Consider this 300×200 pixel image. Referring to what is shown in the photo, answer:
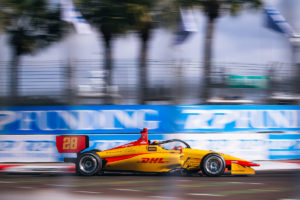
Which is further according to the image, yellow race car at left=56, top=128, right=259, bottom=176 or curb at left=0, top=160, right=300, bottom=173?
curb at left=0, top=160, right=300, bottom=173

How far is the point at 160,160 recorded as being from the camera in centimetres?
865

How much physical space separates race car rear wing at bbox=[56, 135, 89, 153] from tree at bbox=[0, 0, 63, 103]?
2768 millimetres

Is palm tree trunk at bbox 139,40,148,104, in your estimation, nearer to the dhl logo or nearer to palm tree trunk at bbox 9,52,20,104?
the dhl logo

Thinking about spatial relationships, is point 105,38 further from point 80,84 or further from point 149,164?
point 149,164

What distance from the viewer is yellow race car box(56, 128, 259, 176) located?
8.49 metres

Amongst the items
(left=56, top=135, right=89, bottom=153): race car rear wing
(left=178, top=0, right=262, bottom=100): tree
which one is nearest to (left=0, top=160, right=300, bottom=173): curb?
(left=56, top=135, right=89, bottom=153): race car rear wing

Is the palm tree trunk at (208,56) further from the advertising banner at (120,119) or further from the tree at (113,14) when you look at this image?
the tree at (113,14)

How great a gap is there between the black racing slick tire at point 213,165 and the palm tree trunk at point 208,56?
106 inches

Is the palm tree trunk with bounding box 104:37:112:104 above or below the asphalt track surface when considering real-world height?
→ above

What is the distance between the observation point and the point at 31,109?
10875 millimetres

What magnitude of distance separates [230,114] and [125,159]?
3.64 meters

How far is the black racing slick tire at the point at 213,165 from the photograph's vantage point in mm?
8469

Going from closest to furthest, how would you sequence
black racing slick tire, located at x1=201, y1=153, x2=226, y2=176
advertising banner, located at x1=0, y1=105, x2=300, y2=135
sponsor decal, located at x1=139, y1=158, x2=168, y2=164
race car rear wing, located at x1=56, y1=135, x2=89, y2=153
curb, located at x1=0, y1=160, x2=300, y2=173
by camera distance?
1. black racing slick tire, located at x1=201, y1=153, x2=226, y2=176
2. sponsor decal, located at x1=139, y1=158, x2=168, y2=164
3. race car rear wing, located at x1=56, y1=135, x2=89, y2=153
4. curb, located at x1=0, y1=160, x2=300, y2=173
5. advertising banner, located at x1=0, y1=105, x2=300, y2=135

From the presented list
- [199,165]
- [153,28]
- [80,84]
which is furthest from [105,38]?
[199,165]
